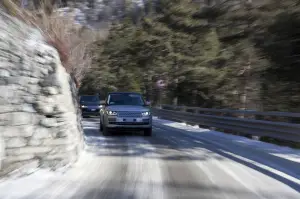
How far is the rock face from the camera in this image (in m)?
7.71

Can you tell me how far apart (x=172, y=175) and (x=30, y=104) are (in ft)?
10.0

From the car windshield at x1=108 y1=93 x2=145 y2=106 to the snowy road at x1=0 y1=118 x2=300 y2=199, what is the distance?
4.61 meters

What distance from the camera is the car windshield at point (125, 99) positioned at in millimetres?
18250

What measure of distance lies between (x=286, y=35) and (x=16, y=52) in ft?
27.8

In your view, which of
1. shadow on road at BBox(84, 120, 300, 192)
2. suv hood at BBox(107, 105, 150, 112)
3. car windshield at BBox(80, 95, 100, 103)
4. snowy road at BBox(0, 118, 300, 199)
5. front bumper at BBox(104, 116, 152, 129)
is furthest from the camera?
car windshield at BBox(80, 95, 100, 103)

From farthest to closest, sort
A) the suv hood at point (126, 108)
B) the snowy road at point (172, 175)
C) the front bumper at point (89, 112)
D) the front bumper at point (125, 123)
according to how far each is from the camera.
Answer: the front bumper at point (89, 112)
the suv hood at point (126, 108)
the front bumper at point (125, 123)
the snowy road at point (172, 175)

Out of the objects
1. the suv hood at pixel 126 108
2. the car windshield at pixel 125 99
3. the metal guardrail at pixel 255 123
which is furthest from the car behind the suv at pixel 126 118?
the metal guardrail at pixel 255 123

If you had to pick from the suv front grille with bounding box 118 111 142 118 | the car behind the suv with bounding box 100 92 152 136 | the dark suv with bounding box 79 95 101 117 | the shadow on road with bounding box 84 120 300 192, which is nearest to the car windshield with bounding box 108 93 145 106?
the car behind the suv with bounding box 100 92 152 136

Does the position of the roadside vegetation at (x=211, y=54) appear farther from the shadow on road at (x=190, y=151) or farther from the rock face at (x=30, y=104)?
the rock face at (x=30, y=104)

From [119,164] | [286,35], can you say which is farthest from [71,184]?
[286,35]

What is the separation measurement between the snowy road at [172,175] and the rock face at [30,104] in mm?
416

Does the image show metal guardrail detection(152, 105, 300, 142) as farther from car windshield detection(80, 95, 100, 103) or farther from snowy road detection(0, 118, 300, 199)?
car windshield detection(80, 95, 100, 103)

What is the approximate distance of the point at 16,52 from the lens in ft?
27.7

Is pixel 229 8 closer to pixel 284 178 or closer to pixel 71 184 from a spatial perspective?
pixel 284 178
